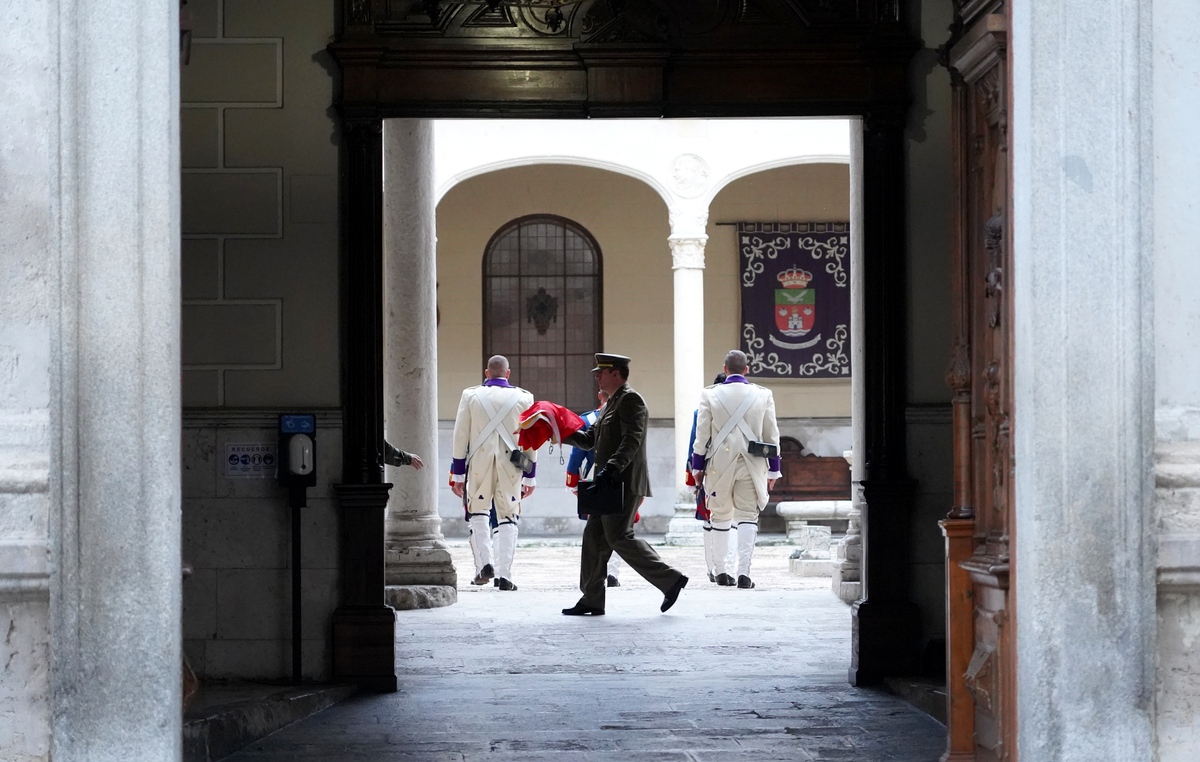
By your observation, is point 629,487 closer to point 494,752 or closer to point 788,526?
point 494,752

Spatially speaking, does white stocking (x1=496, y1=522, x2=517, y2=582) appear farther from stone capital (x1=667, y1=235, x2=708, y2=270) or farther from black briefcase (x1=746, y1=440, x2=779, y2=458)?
stone capital (x1=667, y1=235, x2=708, y2=270)

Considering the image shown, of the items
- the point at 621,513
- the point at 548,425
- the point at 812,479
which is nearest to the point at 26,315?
the point at 621,513

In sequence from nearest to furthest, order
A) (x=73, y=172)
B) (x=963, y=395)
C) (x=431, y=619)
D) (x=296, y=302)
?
(x=73, y=172)
(x=963, y=395)
(x=296, y=302)
(x=431, y=619)

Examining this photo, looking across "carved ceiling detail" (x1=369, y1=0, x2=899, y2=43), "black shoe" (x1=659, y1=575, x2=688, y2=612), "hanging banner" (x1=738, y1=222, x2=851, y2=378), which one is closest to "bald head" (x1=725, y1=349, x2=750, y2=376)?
"black shoe" (x1=659, y1=575, x2=688, y2=612)

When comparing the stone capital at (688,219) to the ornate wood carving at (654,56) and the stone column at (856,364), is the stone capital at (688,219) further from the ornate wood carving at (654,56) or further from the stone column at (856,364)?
the ornate wood carving at (654,56)

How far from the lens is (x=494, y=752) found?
18.7 feet

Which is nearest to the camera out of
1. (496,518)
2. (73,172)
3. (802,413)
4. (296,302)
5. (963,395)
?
(73,172)

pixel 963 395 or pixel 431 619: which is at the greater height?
pixel 963 395

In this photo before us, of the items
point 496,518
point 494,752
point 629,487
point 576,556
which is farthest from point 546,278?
point 494,752

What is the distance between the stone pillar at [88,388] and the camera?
11.6 feet

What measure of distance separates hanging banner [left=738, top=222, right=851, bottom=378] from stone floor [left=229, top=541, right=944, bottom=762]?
8.69 metres

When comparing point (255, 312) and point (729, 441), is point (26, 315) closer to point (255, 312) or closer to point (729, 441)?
point (255, 312)

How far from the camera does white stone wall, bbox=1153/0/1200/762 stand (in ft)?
12.3

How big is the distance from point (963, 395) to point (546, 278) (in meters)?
14.6
